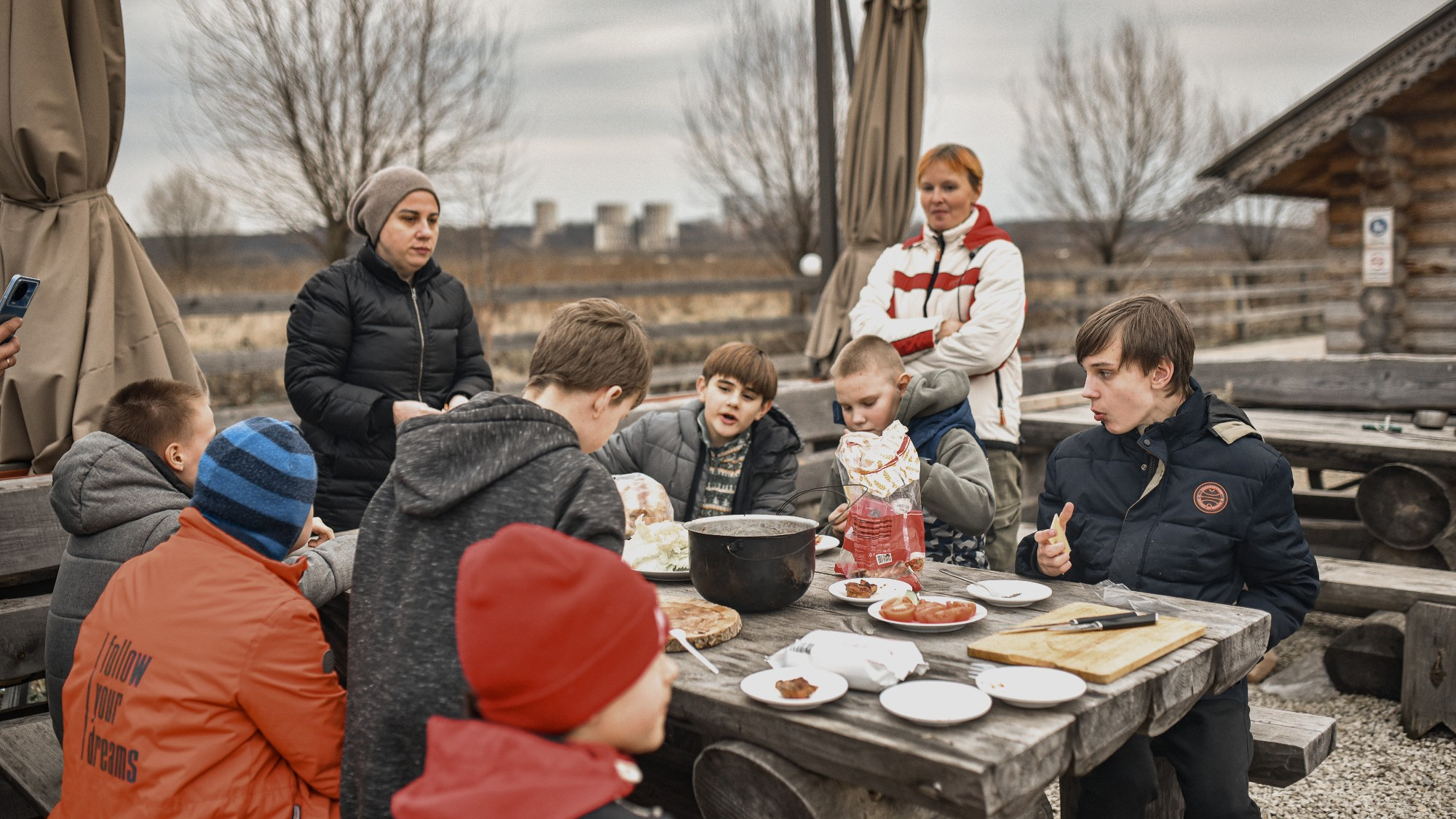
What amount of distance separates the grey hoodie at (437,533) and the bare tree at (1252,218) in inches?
1023

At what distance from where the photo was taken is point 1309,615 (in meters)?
5.50

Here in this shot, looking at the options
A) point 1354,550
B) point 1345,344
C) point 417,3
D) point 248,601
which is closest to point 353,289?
point 248,601

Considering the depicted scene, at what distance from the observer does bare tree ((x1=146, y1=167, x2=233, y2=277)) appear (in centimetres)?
1327

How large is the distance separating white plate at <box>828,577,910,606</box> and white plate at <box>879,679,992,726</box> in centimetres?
51

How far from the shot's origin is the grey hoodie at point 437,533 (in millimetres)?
1724

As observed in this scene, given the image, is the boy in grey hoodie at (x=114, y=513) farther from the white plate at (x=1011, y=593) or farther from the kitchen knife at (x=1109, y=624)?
the kitchen knife at (x=1109, y=624)

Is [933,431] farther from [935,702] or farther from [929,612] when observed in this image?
[935,702]

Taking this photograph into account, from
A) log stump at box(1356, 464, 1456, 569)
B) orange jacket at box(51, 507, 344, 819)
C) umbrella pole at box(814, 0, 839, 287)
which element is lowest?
log stump at box(1356, 464, 1456, 569)

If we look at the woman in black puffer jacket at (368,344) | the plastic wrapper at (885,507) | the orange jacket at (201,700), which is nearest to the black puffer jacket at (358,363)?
the woman in black puffer jacket at (368,344)

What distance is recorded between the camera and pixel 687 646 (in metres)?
1.99

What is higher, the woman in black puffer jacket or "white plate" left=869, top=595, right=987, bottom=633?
the woman in black puffer jacket

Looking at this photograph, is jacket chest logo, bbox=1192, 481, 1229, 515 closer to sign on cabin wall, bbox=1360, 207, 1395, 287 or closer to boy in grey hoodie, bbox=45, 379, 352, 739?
boy in grey hoodie, bbox=45, 379, 352, 739

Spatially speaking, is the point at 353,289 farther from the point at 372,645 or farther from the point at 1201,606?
the point at 1201,606

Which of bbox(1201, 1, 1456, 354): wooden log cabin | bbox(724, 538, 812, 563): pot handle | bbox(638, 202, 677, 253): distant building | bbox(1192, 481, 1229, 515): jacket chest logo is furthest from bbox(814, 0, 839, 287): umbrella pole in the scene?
bbox(638, 202, 677, 253): distant building
